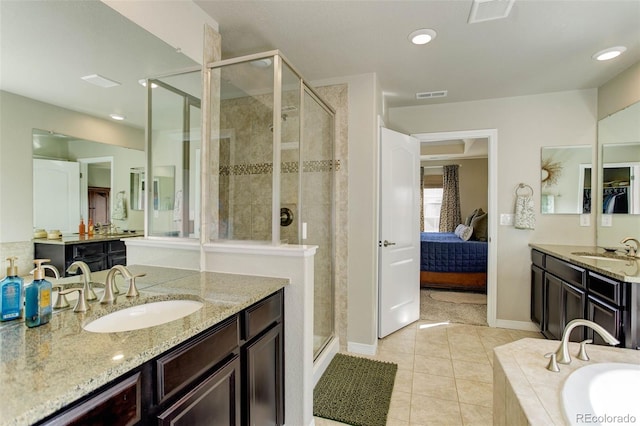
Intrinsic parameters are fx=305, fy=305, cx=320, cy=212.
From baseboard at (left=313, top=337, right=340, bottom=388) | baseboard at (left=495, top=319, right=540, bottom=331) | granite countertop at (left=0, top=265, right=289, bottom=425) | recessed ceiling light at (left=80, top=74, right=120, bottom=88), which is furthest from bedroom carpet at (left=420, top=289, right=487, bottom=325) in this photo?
recessed ceiling light at (left=80, top=74, right=120, bottom=88)

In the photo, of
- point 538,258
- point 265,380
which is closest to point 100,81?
point 265,380

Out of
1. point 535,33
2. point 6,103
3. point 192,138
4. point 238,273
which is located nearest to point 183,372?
point 238,273

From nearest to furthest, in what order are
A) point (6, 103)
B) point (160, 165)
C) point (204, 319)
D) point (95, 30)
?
point (6, 103)
point (204, 319)
point (95, 30)
point (160, 165)

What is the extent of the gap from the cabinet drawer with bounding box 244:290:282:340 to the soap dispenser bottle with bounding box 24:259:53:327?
2.27 ft

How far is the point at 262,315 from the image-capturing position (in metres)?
1.52

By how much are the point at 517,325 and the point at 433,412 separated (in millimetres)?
1985

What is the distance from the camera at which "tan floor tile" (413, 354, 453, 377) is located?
2.44 meters

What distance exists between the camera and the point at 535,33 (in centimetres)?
213

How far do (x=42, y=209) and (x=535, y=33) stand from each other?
9.70 ft

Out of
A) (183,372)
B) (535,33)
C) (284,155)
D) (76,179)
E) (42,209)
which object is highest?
(535,33)

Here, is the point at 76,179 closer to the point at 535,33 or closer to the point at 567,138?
the point at 535,33

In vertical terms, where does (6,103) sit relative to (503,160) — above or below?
below

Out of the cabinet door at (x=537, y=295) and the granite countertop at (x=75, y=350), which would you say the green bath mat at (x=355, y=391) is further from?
the cabinet door at (x=537, y=295)

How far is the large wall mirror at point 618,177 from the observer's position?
104 inches
